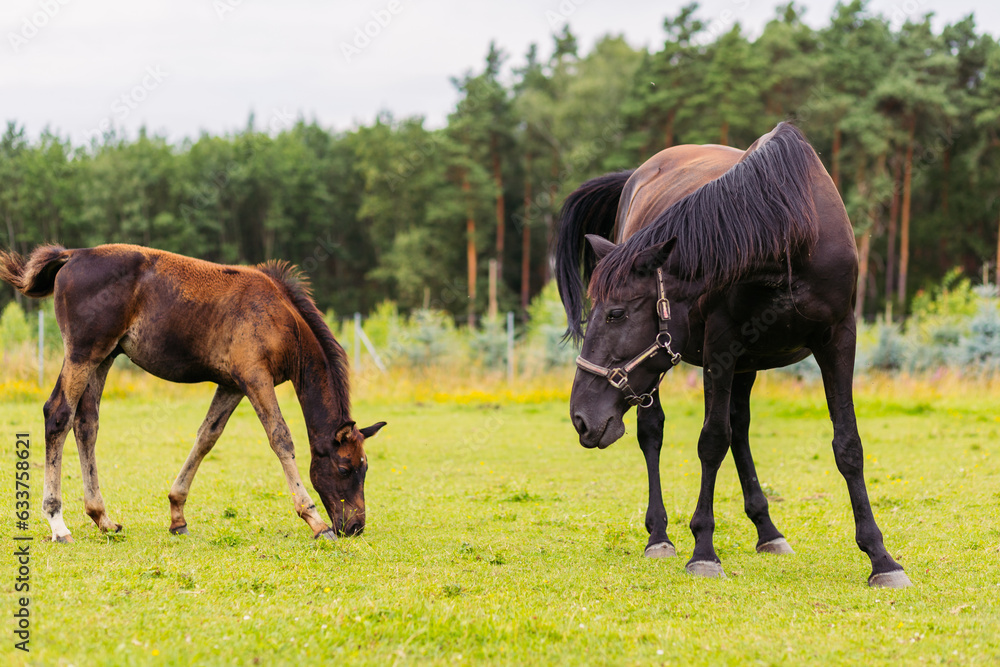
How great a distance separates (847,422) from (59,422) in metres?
5.01

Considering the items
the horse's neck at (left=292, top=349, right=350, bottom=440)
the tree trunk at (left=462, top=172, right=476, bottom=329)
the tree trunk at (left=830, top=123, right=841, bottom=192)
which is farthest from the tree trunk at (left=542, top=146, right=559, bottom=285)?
the horse's neck at (left=292, top=349, right=350, bottom=440)

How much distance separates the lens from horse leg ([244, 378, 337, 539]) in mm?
5559

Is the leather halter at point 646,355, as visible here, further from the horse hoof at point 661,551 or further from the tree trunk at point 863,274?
the tree trunk at point 863,274

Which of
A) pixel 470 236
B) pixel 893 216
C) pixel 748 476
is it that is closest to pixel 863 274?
pixel 893 216

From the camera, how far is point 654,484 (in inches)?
225

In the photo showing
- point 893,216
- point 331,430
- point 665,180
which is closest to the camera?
point 331,430

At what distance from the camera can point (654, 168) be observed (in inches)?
267

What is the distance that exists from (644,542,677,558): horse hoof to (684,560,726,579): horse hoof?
1.63ft

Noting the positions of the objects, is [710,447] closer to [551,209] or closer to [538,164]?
[551,209]

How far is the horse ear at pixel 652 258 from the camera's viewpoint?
14.2ft

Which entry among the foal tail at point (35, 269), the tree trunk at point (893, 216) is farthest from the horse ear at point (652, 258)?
the tree trunk at point (893, 216)

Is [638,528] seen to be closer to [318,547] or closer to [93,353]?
[318,547]

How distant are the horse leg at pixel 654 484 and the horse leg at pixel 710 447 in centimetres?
37

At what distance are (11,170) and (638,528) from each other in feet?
168
